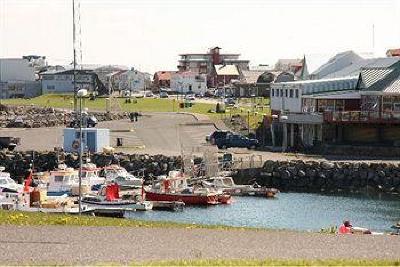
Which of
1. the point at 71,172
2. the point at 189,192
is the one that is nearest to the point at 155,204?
the point at 189,192

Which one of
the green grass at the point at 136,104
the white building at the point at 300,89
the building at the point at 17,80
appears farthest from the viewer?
the building at the point at 17,80

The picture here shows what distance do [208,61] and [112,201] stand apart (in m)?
133

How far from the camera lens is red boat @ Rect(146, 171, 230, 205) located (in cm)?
4956

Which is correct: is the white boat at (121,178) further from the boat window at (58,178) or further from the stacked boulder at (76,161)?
the stacked boulder at (76,161)

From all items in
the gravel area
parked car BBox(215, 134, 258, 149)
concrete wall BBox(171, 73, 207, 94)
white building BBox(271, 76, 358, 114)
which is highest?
white building BBox(271, 76, 358, 114)

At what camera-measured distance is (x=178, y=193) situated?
50.0 metres

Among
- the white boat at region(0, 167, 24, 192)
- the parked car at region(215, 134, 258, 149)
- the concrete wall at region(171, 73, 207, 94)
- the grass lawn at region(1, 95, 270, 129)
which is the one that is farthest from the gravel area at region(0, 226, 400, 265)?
the concrete wall at region(171, 73, 207, 94)

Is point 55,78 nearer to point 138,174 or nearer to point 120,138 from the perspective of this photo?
point 120,138

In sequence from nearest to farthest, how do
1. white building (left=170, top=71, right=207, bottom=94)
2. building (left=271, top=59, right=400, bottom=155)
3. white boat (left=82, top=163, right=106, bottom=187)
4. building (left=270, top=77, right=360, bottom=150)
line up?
white boat (left=82, top=163, right=106, bottom=187)
building (left=271, top=59, right=400, bottom=155)
building (left=270, top=77, right=360, bottom=150)
white building (left=170, top=71, right=207, bottom=94)

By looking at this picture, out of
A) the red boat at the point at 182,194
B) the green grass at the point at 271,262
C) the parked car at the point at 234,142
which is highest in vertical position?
the green grass at the point at 271,262

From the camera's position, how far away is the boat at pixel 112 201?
4453 cm

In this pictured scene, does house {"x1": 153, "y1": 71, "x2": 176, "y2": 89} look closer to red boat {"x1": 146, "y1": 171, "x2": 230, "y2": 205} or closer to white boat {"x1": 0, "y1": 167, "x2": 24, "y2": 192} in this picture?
red boat {"x1": 146, "y1": 171, "x2": 230, "y2": 205}

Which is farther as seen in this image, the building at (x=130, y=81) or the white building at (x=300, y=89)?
the building at (x=130, y=81)

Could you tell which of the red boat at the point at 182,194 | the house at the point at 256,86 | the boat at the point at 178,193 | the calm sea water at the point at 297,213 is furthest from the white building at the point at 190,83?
the red boat at the point at 182,194
